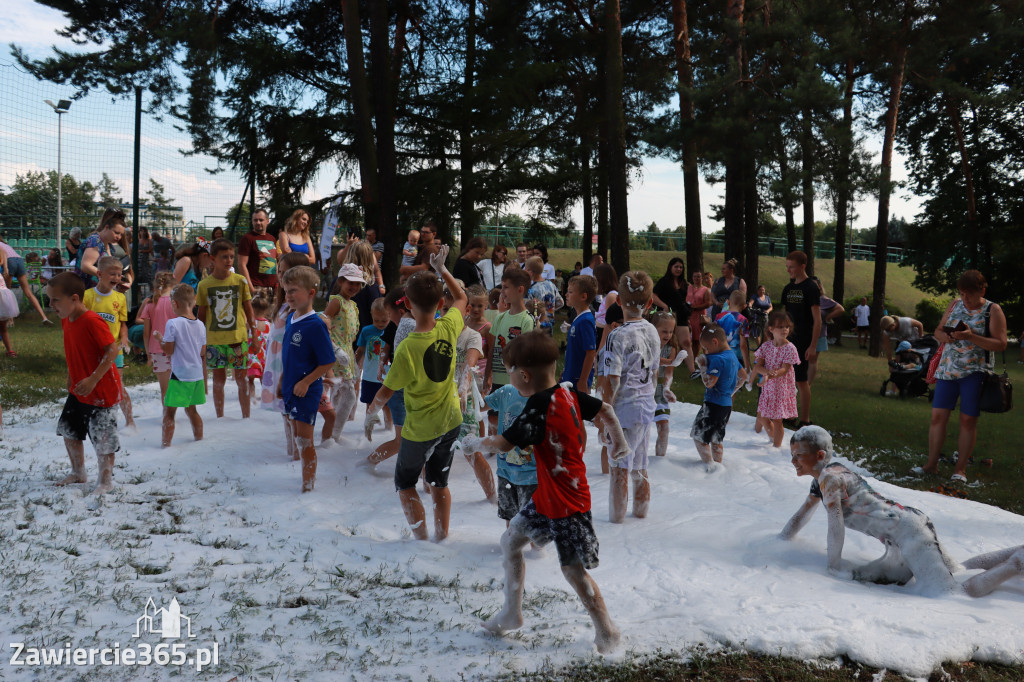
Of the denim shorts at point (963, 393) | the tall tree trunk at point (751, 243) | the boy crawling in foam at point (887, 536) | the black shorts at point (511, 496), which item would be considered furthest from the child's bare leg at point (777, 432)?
the tall tree trunk at point (751, 243)

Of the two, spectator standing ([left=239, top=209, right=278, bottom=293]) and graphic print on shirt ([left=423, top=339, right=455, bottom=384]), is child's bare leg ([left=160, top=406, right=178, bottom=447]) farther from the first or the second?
graphic print on shirt ([left=423, top=339, right=455, bottom=384])

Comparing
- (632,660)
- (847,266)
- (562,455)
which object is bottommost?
(632,660)

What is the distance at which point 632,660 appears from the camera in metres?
3.52

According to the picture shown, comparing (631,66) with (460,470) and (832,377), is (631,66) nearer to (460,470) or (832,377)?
(832,377)

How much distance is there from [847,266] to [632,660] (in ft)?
145

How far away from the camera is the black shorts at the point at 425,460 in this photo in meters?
4.92

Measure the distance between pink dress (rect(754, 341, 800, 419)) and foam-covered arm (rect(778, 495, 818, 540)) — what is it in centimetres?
322

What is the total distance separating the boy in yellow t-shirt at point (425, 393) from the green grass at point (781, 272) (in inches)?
1196

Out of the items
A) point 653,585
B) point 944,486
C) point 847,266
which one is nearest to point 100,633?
point 653,585

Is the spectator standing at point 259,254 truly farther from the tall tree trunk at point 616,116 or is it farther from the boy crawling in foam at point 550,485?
the tall tree trunk at point 616,116

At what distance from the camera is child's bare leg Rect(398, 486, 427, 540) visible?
503cm

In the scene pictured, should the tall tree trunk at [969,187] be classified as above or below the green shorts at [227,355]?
above

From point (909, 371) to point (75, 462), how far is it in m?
11.5

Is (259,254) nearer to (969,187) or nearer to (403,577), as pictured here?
(403,577)
